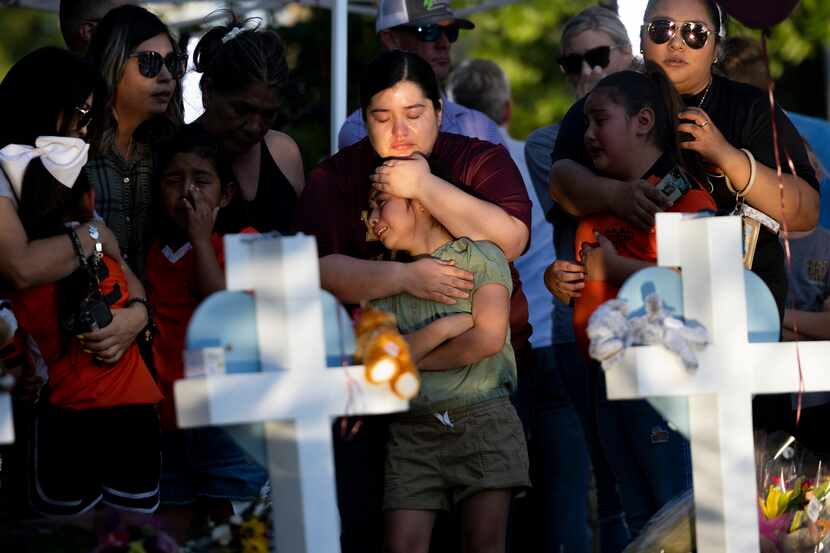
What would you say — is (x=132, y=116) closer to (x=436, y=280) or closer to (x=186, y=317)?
(x=186, y=317)

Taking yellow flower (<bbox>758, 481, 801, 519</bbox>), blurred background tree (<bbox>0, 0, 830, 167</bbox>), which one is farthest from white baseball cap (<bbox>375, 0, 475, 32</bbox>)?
blurred background tree (<bbox>0, 0, 830, 167</bbox>)

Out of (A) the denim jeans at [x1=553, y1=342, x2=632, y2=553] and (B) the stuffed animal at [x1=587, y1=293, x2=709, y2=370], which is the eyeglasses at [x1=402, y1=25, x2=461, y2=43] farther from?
(B) the stuffed animal at [x1=587, y1=293, x2=709, y2=370]

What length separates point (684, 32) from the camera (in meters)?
4.59

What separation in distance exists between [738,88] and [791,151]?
0.27 m

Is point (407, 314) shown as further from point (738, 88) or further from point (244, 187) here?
point (738, 88)

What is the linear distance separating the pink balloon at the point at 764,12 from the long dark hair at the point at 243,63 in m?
1.40

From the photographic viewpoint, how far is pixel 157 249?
4.55 m

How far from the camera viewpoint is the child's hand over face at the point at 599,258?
426 centimetres

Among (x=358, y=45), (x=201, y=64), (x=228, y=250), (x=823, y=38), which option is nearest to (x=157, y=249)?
(x=201, y=64)

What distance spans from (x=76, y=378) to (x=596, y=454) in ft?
6.31

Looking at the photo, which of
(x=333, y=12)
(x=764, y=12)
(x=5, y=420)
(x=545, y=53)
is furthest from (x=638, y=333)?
(x=545, y=53)

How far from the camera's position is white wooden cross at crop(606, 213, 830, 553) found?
3.38m

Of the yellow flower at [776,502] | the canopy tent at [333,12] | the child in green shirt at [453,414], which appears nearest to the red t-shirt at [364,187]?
the child in green shirt at [453,414]

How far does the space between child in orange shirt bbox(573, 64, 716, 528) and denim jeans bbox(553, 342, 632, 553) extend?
0.39 metres
